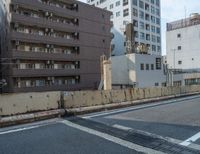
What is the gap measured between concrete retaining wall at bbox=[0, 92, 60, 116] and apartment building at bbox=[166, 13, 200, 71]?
5757cm

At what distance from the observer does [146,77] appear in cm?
4350

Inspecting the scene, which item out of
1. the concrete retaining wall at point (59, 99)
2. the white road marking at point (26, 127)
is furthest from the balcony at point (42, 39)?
the white road marking at point (26, 127)

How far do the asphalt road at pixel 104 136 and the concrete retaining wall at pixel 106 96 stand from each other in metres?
2.48

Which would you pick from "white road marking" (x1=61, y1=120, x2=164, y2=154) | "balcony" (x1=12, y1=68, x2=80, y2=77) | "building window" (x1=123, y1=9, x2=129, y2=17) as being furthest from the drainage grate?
"building window" (x1=123, y1=9, x2=129, y2=17)

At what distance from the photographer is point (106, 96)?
1666 cm

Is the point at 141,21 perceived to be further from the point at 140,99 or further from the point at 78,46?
the point at 140,99

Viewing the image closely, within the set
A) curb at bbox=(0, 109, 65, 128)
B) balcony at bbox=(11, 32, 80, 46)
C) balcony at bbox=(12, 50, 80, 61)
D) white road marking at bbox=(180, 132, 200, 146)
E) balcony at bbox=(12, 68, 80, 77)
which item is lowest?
white road marking at bbox=(180, 132, 200, 146)

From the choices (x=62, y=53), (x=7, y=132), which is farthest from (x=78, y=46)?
(x=7, y=132)

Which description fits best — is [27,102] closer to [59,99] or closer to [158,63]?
[59,99]

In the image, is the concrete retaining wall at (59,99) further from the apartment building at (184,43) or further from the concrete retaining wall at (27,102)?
the apartment building at (184,43)

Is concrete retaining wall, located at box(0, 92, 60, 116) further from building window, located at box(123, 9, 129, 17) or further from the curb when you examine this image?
building window, located at box(123, 9, 129, 17)

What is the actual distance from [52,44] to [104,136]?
36395 millimetres

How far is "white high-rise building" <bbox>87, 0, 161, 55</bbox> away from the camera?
67.7 meters

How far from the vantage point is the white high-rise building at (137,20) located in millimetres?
67688
